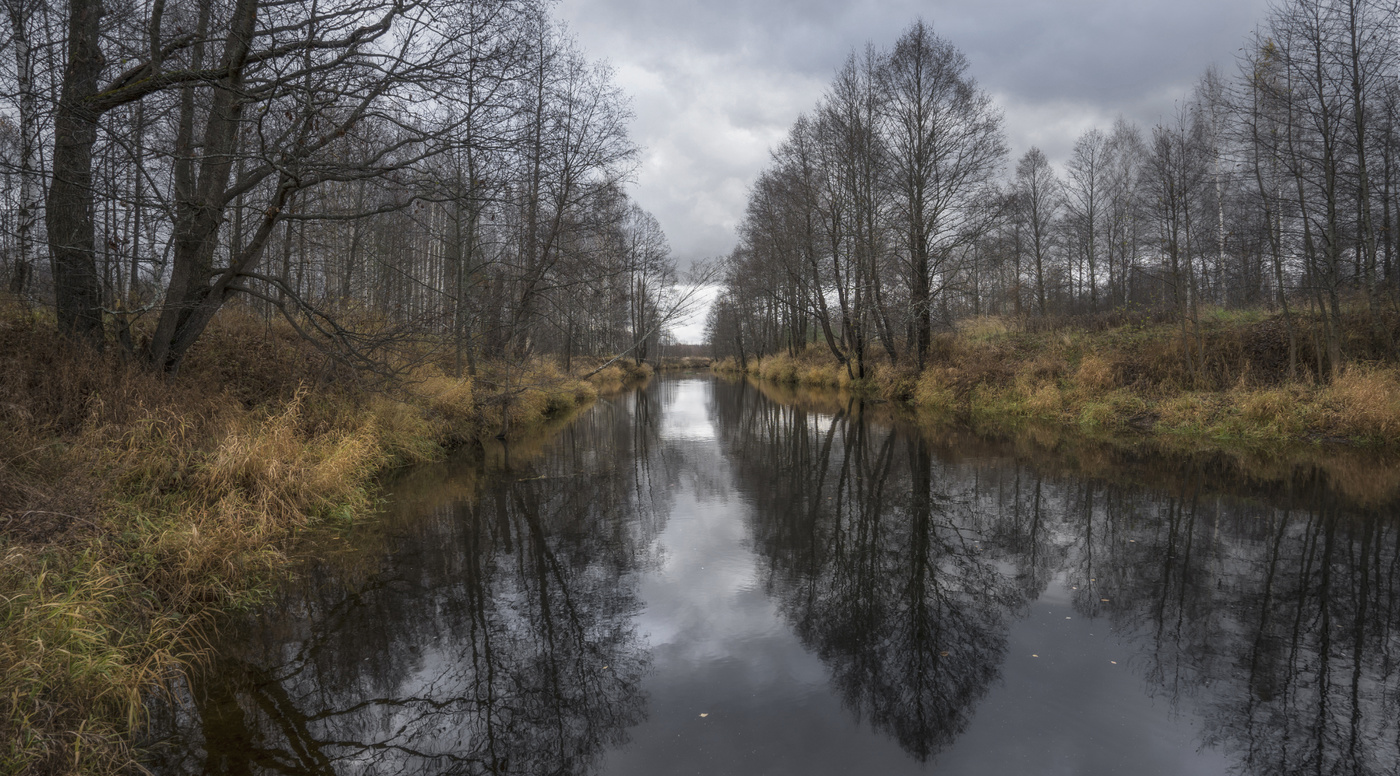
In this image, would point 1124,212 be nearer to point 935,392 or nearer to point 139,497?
point 935,392

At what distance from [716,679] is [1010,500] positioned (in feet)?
18.7

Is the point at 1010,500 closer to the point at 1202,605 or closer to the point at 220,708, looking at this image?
the point at 1202,605

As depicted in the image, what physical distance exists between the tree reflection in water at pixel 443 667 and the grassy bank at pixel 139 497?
1.39 feet

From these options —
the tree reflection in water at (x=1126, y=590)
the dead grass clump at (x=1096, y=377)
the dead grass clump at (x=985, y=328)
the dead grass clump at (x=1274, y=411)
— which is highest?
the dead grass clump at (x=985, y=328)

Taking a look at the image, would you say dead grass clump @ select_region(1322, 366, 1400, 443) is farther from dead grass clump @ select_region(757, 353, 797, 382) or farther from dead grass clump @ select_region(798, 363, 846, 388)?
dead grass clump @ select_region(757, 353, 797, 382)

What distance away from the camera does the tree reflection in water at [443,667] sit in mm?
3139

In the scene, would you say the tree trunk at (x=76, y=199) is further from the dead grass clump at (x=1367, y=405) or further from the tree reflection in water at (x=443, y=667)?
the dead grass clump at (x=1367, y=405)

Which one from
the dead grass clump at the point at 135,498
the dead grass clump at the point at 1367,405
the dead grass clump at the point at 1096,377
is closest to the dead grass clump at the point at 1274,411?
the dead grass clump at the point at 1367,405

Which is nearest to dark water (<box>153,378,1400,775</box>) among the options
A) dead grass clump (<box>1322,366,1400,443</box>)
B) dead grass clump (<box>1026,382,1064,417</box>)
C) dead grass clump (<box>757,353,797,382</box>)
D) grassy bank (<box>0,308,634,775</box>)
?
grassy bank (<box>0,308,634,775</box>)

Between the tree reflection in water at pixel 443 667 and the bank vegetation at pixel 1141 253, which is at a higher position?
the bank vegetation at pixel 1141 253

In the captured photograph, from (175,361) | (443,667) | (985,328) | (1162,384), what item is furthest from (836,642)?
(985,328)

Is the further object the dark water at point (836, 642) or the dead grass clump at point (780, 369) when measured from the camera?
the dead grass clump at point (780, 369)

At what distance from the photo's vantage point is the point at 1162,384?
1432cm

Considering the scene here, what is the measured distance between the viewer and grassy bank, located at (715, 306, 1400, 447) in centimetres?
1110
